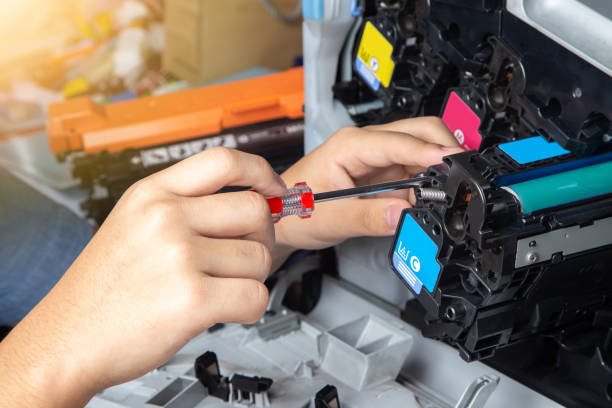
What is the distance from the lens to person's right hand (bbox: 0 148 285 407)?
2.69 feet

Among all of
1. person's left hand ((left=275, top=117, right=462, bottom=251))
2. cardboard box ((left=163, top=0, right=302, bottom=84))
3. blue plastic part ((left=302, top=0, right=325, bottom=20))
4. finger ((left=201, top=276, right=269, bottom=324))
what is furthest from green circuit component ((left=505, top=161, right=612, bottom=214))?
cardboard box ((left=163, top=0, right=302, bottom=84))

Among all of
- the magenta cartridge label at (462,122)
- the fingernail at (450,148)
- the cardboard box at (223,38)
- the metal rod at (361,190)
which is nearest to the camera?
the metal rod at (361,190)

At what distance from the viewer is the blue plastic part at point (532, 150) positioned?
916mm

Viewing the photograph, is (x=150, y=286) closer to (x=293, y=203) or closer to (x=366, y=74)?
(x=293, y=203)

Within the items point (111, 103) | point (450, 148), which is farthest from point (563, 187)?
point (111, 103)

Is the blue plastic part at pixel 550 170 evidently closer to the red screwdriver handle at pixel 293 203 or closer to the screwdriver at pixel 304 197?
the screwdriver at pixel 304 197

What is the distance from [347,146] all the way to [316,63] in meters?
0.40

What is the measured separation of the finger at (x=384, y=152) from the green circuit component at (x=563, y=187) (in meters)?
0.25

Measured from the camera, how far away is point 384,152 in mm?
1183

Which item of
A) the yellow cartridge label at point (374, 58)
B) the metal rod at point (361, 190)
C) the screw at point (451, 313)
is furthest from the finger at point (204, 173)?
the yellow cartridge label at point (374, 58)

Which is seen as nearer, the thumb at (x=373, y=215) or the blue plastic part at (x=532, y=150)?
the blue plastic part at (x=532, y=150)

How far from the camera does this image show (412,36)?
1349mm

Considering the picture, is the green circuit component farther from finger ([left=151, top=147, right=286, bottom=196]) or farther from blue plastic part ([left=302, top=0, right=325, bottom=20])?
blue plastic part ([left=302, top=0, right=325, bottom=20])

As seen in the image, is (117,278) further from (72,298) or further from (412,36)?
(412,36)
